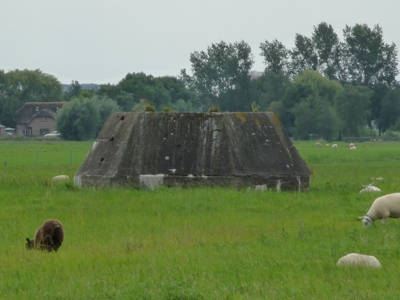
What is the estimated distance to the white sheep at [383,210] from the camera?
1903 centimetres

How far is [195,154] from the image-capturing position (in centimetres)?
2878

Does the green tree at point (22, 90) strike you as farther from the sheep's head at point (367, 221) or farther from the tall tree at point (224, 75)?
the sheep's head at point (367, 221)

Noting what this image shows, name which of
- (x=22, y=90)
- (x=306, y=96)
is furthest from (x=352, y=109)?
(x=22, y=90)

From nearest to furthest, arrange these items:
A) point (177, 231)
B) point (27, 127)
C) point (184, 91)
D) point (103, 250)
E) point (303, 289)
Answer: point (303, 289) < point (103, 250) < point (177, 231) < point (184, 91) < point (27, 127)

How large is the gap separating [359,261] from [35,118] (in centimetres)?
12465

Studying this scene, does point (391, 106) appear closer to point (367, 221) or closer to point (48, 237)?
point (367, 221)

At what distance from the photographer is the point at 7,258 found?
15484 mm

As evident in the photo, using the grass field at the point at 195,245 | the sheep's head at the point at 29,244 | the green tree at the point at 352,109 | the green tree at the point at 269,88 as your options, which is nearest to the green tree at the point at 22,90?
Result: the green tree at the point at 269,88

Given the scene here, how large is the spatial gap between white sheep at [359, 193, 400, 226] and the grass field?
0.28m

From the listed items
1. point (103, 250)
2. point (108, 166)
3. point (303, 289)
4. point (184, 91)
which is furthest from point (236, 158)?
point (184, 91)

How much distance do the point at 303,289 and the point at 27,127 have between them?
130m

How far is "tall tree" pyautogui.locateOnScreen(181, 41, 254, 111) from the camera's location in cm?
11856

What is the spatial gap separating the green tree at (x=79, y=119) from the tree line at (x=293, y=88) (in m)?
0.11

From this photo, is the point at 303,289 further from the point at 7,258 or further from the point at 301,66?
the point at 301,66
